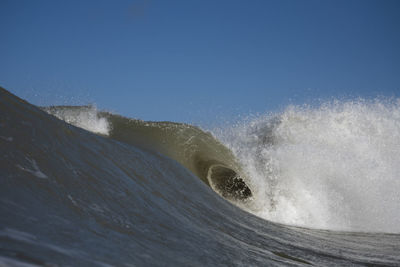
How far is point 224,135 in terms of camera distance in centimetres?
1012

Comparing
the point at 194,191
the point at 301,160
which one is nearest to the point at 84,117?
the point at 194,191

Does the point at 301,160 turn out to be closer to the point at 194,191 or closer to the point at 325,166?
the point at 325,166

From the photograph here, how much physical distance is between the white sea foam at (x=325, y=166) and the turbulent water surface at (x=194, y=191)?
0.11ft

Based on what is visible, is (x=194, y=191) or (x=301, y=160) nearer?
(x=194, y=191)

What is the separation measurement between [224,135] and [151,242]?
8.21m

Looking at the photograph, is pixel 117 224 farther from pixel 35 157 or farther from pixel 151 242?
pixel 35 157

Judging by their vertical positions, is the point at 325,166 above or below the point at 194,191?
above

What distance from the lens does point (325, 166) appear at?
8.19 meters

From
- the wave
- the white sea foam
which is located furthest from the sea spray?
the white sea foam

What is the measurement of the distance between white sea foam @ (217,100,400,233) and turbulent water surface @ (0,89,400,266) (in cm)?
3

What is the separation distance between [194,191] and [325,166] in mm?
4390

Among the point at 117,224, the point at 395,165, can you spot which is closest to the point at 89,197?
the point at 117,224

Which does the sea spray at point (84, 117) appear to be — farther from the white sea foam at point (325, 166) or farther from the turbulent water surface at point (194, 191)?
A: the white sea foam at point (325, 166)

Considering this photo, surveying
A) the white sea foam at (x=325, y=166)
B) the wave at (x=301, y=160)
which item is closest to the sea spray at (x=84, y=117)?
the wave at (x=301, y=160)
